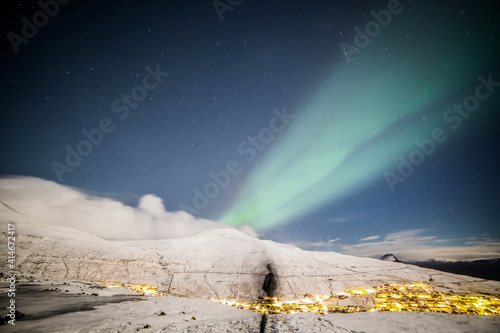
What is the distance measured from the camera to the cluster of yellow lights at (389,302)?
17.3 m

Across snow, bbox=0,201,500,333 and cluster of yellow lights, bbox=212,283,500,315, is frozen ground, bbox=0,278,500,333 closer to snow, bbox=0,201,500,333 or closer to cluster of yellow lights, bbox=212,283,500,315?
snow, bbox=0,201,500,333

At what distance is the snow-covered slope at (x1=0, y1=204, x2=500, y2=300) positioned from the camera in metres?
22.6

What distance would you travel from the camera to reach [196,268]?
2745 cm

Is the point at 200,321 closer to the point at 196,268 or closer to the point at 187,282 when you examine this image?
the point at 187,282

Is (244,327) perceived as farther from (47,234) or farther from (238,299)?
(47,234)

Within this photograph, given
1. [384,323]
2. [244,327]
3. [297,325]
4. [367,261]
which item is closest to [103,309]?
[244,327]

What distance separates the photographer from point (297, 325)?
6695mm

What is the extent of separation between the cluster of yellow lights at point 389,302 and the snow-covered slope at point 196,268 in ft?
4.65

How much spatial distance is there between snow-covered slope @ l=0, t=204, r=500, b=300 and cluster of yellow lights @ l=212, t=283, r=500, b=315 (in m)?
1.42

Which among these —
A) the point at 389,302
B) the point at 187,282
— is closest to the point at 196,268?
the point at 187,282

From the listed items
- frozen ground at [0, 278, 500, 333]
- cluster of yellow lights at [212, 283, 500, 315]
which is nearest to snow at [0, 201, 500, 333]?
frozen ground at [0, 278, 500, 333]

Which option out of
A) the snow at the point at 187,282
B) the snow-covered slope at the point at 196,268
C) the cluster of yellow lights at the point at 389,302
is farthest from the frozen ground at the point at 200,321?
the snow-covered slope at the point at 196,268

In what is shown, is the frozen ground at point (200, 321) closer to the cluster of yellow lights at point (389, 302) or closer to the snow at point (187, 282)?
the snow at point (187, 282)

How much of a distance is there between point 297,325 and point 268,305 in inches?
671
